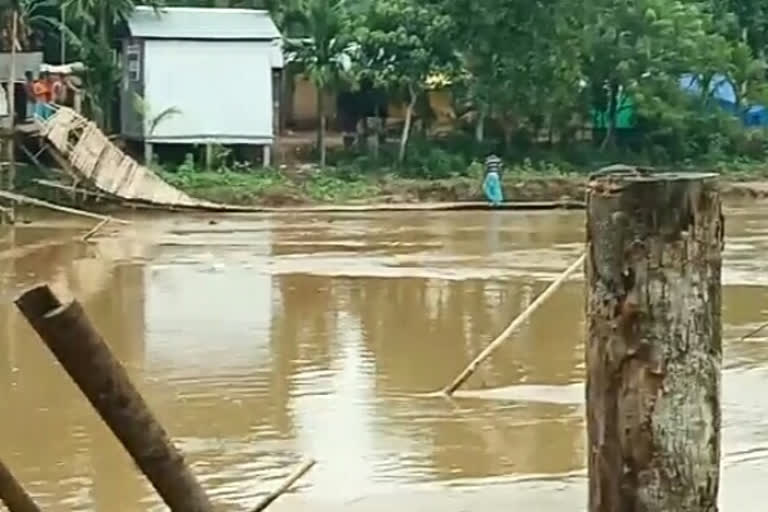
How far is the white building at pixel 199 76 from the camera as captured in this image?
29.5m

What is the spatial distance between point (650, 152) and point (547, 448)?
80.7ft

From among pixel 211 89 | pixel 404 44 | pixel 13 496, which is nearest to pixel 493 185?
pixel 404 44

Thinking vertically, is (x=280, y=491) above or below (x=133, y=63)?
below

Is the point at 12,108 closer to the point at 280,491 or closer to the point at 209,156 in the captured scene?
the point at 209,156

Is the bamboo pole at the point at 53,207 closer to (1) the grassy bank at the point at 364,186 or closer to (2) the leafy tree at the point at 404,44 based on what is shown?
(1) the grassy bank at the point at 364,186

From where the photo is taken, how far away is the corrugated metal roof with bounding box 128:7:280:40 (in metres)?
29.5

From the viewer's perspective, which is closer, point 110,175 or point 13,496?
point 13,496

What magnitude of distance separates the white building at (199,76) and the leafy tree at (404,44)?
1695 mm

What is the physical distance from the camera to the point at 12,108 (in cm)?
2572

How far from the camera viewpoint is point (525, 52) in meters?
29.6

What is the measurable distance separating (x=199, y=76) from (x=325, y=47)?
7.67 feet

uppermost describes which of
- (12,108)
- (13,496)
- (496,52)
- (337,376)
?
(496,52)

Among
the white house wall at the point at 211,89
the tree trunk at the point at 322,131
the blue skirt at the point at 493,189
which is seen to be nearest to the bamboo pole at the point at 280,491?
the blue skirt at the point at 493,189

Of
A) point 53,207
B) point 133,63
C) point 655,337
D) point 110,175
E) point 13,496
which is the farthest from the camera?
point 133,63
